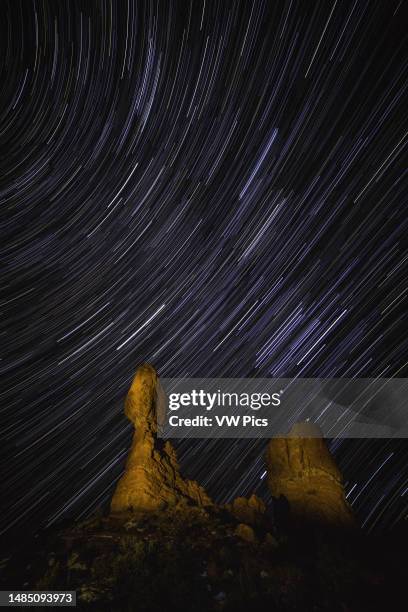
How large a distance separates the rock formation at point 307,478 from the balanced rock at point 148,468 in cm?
411

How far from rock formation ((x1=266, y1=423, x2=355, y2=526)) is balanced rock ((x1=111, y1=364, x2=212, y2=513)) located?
13.5 ft

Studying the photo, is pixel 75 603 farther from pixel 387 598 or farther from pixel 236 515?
pixel 387 598

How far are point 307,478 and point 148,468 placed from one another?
7.30 metres

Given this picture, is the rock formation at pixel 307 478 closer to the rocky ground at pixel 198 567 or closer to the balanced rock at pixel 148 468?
the rocky ground at pixel 198 567

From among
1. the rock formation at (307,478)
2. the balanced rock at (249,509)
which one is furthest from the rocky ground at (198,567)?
the rock formation at (307,478)

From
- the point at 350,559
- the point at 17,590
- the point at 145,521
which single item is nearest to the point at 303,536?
the point at 350,559

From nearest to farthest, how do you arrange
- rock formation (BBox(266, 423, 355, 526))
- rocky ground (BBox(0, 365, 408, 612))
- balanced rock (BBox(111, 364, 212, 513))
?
rocky ground (BBox(0, 365, 408, 612)) → balanced rock (BBox(111, 364, 212, 513)) → rock formation (BBox(266, 423, 355, 526))

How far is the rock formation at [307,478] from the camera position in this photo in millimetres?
22469

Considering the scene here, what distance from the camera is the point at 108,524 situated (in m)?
19.9

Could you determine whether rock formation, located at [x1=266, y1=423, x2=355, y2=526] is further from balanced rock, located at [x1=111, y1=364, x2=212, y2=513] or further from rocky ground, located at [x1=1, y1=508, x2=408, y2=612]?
balanced rock, located at [x1=111, y1=364, x2=212, y2=513]

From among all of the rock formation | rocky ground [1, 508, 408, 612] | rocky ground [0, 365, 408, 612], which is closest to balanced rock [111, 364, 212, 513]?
rocky ground [0, 365, 408, 612]

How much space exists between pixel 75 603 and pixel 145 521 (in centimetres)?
396

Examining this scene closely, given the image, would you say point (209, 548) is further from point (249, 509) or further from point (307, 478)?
point (307, 478)

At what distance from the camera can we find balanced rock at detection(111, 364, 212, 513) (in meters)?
20.9
